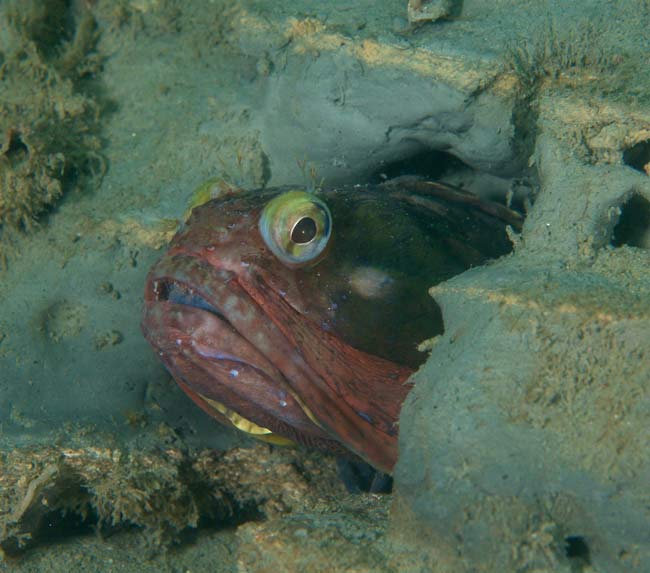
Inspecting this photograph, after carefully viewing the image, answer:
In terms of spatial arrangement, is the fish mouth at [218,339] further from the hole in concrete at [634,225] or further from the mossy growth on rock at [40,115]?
the hole in concrete at [634,225]

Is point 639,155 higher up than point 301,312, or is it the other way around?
point 639,155

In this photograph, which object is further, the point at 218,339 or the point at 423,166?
the point at 423,166

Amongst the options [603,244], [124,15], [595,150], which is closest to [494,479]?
[603,244]

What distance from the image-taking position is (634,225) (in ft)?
10.4

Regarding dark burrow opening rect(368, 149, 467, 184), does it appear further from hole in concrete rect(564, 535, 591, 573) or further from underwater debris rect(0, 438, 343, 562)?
hole in concrete rect(564, 535, 591, 573)

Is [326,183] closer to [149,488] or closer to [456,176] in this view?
[456,176]

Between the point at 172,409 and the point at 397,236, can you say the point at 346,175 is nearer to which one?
the point at 397,236

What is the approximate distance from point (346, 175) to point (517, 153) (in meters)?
1.34

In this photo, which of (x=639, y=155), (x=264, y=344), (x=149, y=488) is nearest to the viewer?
(x=264, y=344)

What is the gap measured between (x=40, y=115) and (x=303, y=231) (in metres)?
2.72

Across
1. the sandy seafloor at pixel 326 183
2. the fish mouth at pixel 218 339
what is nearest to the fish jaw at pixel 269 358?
the fish mouth at pixel 218 339

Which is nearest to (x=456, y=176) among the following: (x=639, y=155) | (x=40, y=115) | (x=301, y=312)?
(x=639, y=155)

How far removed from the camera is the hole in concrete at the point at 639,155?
132 inches

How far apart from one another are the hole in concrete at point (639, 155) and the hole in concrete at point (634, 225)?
0.28 m
